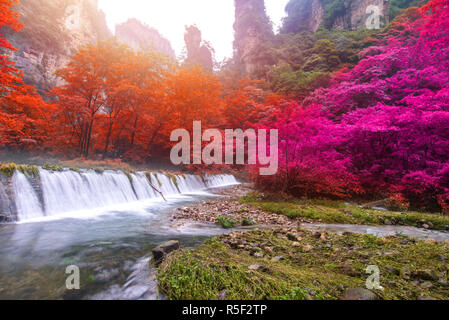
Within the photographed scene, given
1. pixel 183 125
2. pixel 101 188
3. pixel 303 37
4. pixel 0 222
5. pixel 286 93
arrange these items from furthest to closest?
pixel 303 37, pixel 286 93, pixel 183 125, pixel 101 188, pixel 0 222

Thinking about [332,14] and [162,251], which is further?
[332,14]

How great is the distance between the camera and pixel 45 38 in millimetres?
21062

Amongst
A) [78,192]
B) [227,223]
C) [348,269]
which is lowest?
[227,223]

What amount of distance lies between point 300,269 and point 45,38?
32.3 m

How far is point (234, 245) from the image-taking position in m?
2.93

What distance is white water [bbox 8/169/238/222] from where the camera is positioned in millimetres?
4906

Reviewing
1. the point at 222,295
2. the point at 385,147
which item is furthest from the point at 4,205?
the point at 385,147

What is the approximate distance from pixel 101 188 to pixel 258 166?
6353 mm

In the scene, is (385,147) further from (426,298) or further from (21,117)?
(21,117)

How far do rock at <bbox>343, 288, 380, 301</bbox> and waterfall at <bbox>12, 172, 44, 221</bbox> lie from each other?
6.71 meters

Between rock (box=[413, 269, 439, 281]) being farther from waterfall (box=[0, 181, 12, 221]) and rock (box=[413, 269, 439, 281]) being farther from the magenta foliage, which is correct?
waterfall (box=[0, 181, 12, 221])

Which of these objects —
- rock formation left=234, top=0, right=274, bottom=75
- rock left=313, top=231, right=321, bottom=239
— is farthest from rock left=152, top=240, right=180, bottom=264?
rock formation left=234, top=0, right=274, bottom=75
